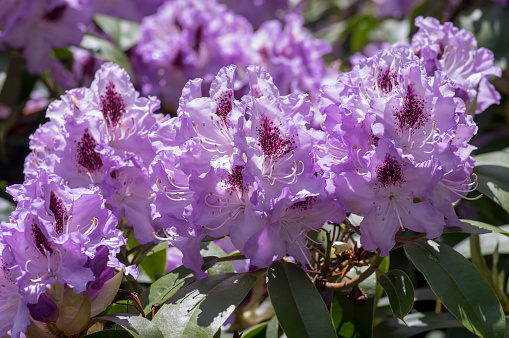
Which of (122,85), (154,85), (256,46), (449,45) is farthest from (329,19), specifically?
(122,85)

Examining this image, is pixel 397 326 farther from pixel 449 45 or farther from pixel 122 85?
pixel 122 85

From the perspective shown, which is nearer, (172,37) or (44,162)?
(44,162)

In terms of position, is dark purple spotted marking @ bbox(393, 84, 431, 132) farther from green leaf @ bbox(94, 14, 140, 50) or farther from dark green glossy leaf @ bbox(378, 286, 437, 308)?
green leaf @ bbox(94, 14, 140, 50)

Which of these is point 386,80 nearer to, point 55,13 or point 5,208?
point 5,208

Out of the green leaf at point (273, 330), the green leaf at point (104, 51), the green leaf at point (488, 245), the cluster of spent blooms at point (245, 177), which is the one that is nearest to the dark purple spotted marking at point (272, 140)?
the cluster of spent blooms at point (245, 177)

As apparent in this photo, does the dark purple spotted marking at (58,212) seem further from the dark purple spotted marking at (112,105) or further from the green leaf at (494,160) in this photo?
the green leaf at (494,160)

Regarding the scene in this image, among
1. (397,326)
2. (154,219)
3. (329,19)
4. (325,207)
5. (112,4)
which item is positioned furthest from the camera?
(329,19)

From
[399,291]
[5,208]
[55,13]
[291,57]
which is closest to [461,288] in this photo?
[399,291]
